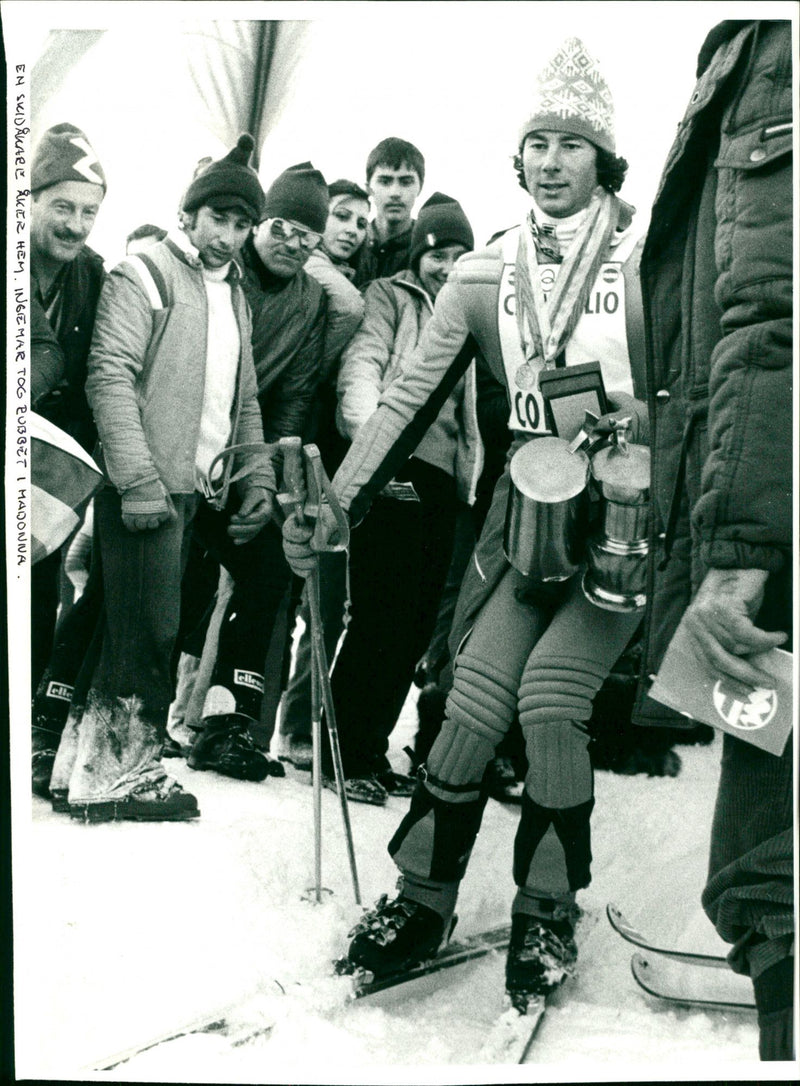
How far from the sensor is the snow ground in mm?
2996

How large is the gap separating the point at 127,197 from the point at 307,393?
645 millimetres

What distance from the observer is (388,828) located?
3.40 m

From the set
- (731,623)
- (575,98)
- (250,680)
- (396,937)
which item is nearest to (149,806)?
(250,680)

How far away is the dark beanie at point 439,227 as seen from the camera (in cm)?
336

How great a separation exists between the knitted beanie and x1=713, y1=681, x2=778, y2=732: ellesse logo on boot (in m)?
1.88

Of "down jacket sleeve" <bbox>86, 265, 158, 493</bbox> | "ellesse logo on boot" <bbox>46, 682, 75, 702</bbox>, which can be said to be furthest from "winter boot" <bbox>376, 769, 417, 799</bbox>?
"down jacket sleeve" <bbox>86, 265, 158, 493</bbox>

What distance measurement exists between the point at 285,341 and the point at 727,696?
1614 mm

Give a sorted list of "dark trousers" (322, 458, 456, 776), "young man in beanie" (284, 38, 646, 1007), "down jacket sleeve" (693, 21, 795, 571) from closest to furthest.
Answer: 1. "down jacket sleeve" (693, 21, 795, 571)
2. "young man in beanie" (284, 38, 646, 1007)
3. "dark trousers" (322, 458, 456, 776)

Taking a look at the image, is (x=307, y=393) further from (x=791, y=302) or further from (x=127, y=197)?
(x=791, y=302)

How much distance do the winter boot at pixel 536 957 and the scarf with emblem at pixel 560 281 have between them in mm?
1262

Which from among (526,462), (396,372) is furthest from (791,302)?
(396,372)

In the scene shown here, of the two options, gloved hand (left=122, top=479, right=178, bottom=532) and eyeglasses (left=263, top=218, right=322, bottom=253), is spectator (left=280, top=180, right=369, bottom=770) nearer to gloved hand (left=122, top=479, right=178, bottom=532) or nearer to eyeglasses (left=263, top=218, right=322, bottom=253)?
eyeglasses (left=263, top=218, right=322, bottom=253)

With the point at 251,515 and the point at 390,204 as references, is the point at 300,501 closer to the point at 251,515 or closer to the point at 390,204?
the point at 251,515

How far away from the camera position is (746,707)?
2336 millimetres
